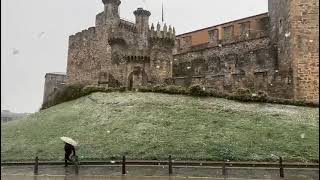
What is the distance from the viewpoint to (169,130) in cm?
2445

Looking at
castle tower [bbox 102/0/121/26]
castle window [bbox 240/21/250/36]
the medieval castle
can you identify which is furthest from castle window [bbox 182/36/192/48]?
castle tower [bbox 102/0/121/26]

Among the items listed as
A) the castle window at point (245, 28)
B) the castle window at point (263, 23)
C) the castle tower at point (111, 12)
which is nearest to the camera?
the castle window at point (263, 23)

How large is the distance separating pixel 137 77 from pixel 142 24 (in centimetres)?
847

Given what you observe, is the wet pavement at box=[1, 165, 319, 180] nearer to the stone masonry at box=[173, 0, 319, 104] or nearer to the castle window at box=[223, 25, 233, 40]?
the stone masonry at box=[173, 0, 319, 104]

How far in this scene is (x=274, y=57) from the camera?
36.2 m

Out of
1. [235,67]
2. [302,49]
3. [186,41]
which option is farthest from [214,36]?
[302,49]

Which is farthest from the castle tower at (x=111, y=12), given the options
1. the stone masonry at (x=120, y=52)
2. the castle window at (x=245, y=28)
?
the castle window at (x=245, y=28)

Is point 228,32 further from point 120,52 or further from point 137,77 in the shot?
point 137,77

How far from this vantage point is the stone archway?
37.0m

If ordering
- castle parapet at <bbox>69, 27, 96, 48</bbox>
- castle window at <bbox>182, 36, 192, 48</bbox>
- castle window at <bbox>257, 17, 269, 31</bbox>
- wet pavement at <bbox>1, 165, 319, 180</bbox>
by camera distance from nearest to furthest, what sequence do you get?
wet pavement at <bbox>1, 165, 319, 180</bbox> → castle window at <bbox>257, 17, 269, 31</bbox> → castle parapet at <bbox>69, 27, 96, 48</bbox> → castle window at <bbox>182, 36, 192, 48</bbox>

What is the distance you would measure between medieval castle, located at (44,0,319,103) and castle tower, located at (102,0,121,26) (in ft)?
0.25

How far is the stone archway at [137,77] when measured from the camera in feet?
121

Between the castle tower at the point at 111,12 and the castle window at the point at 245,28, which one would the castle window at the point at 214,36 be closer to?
the castle window at the point at 245,28

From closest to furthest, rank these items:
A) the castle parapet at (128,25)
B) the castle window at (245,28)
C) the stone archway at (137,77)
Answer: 1. the stone archway at (137,77)
2. the castle window at (245,28)
3. the castle parapet at (128,25)
